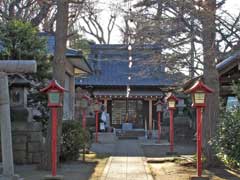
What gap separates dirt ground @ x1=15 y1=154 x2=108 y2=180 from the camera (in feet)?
41.9

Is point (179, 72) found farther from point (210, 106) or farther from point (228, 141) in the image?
point (228, 141)

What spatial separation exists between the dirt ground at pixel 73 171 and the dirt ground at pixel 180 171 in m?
1.52

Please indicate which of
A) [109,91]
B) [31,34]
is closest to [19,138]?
[31,34]

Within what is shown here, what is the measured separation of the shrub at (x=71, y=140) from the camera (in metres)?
16.6

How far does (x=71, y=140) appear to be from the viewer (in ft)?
54.6

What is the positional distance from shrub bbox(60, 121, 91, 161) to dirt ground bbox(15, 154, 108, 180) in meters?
0.37

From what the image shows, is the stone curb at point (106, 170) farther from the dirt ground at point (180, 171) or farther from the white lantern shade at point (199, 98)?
the white lantern shade at point (199, 98)

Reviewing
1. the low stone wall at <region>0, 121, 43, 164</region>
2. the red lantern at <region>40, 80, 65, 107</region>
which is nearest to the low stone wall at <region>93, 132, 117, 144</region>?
the low stone wall at <region>0, 121, 43, 164</region>

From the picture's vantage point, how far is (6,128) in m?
10.3

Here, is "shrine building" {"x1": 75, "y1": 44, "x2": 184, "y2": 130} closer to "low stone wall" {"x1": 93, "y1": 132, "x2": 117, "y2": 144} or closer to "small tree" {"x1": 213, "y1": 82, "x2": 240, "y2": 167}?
"low stone wall" {"x1": 93, "y1": 132, "x2": 117, "y2": 144}

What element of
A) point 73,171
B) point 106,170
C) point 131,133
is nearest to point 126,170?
point 106,170

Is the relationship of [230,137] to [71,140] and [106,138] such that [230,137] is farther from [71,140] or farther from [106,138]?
[106,138]

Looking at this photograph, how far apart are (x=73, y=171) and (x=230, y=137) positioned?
4.32 m

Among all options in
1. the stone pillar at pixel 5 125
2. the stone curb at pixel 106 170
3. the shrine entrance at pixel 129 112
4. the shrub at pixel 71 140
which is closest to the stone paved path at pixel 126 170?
the stone curb at pixel 106 170
